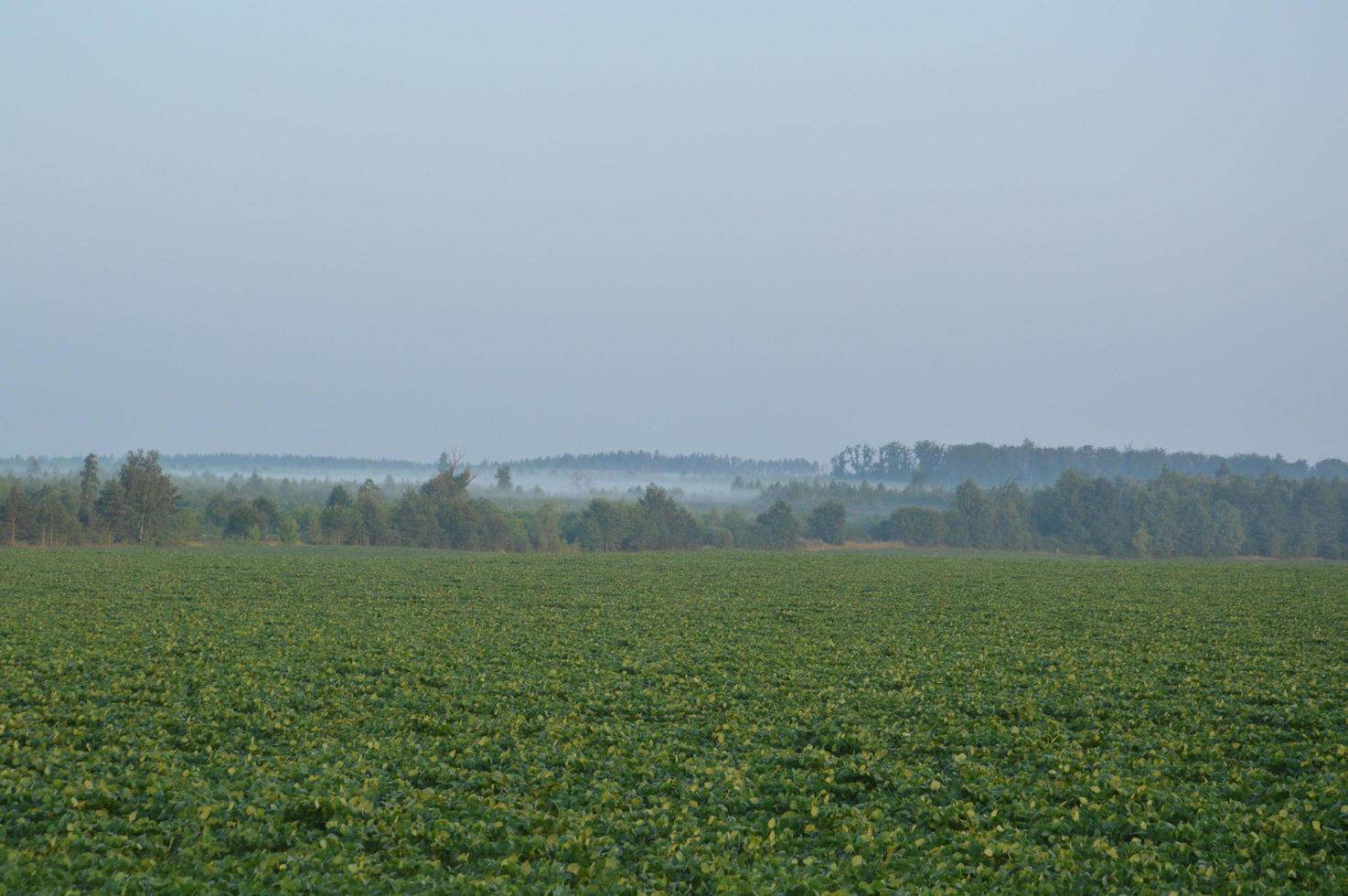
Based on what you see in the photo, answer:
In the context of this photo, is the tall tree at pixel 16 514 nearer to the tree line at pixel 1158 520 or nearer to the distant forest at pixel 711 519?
the distant forest at pixel 711 519

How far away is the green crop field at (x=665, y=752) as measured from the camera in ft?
34.3

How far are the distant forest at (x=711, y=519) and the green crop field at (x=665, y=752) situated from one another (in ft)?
219

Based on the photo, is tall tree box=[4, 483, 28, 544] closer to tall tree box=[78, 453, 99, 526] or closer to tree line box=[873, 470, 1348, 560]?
tall tree box=[78, 453, 99, 526]

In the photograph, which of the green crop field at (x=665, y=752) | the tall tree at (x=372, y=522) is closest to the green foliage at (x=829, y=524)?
the tall tree at (x=372, y=522)

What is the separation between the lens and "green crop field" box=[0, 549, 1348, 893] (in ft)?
34.3

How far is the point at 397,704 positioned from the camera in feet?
60.5

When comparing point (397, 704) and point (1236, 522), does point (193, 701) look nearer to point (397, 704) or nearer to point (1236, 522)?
point (397, 704)

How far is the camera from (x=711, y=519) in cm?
12925

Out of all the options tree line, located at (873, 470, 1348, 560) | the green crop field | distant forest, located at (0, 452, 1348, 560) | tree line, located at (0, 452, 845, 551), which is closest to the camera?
the green crop field

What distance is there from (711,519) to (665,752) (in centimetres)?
11463

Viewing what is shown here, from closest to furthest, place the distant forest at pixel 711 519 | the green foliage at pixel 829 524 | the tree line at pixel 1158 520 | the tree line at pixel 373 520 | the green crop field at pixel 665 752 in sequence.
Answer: the green crop field at pixel 665 752, the tree line at pixel 373 520, the distant forest at pixel 711 519, the tree line at pixel 1158 520, the green foliage at pixel 829 524

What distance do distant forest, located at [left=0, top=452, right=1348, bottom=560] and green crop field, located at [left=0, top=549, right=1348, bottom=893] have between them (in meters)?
66.7

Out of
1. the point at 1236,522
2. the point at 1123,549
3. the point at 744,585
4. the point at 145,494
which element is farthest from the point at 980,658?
the point at 1236,522

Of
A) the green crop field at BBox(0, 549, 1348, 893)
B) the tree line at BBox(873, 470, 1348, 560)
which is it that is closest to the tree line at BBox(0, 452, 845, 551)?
the tree line at BBox(873, 470, 1348, 560)
